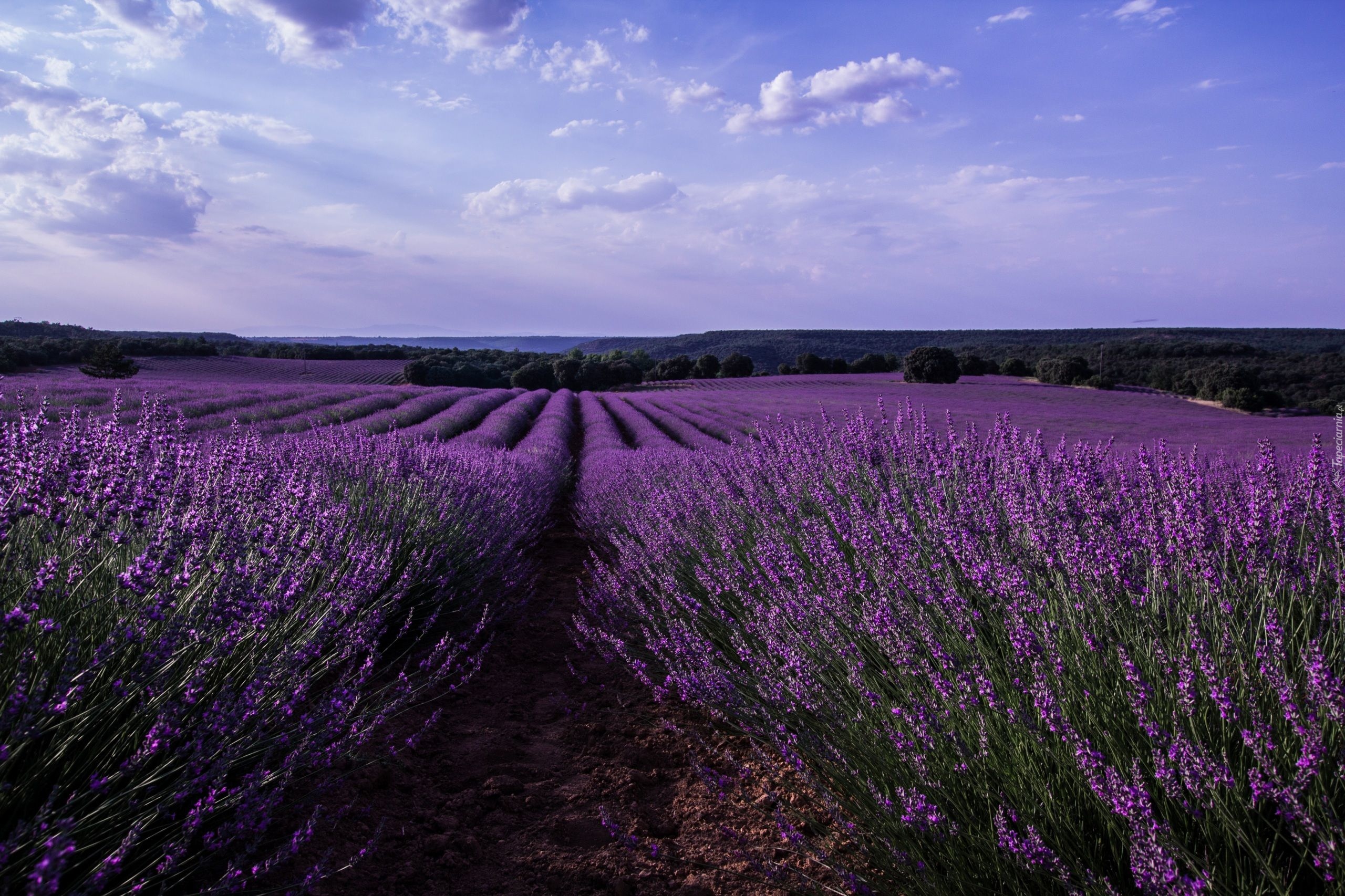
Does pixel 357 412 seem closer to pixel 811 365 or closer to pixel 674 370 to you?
pixel 674 370

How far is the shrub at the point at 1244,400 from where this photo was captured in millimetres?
15469

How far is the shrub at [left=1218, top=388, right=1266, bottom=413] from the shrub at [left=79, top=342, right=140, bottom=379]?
30595 millimetres

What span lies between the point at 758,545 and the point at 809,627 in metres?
0.73

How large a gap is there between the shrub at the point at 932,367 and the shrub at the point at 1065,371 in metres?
3.61

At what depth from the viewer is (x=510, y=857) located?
2109 millimetres

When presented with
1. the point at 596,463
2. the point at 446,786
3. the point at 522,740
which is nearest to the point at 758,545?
the point at 522,740

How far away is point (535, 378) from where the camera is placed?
43.0 metres

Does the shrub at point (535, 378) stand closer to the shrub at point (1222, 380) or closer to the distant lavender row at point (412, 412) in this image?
the distant lavender row at point (412, 412)

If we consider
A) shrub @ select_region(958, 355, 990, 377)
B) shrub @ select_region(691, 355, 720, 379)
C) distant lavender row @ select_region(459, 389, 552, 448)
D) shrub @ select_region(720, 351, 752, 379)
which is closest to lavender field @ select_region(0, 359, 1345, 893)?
distant lavender row @ select_region(459, 389, 552, 448)

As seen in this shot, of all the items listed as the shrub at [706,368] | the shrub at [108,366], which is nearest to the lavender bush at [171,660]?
the shrub at [108,366]

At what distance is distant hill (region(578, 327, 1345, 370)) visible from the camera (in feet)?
176

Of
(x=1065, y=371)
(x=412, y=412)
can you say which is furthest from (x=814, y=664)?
(x=1065, y=371)

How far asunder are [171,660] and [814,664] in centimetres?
162

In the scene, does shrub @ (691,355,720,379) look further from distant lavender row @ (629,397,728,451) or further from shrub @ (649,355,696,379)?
distant lavender row @ (629,397,728,451)
